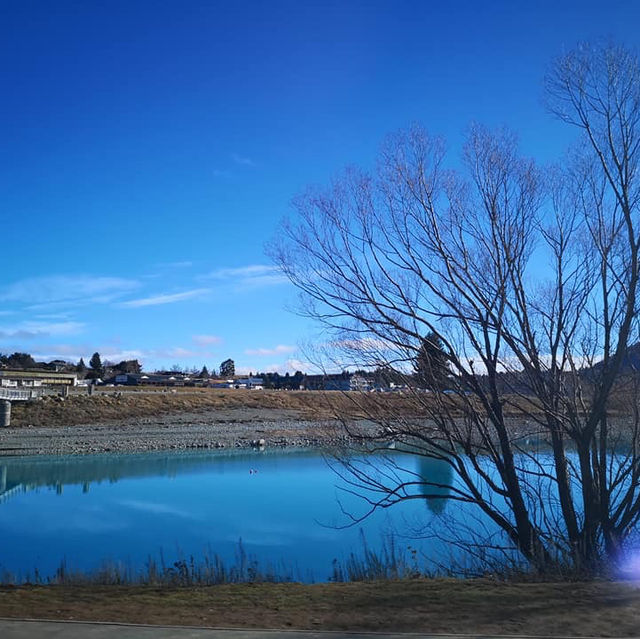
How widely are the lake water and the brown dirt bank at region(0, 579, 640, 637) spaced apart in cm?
424

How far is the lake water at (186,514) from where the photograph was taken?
15547 millimetres

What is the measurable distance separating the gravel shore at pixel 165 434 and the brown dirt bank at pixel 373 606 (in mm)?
25067

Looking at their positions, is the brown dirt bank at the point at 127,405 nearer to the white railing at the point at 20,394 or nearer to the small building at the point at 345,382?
the white railing at the point at 20,394

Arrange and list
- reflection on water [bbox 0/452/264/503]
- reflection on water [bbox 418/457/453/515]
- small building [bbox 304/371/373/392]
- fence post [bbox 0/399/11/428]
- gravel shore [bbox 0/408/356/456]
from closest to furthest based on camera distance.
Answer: small building [bbox 304/371/373/392], reflection on water [bbox 418/457/453/515], reflection on water [bbox 0/452/264/503], gravel shore [bbox 0/408/356/456], fence post [bbox 0/399/11/428]

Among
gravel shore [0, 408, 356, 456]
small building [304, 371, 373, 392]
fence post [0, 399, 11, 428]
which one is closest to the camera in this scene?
small building [304, 371, 373, 392]

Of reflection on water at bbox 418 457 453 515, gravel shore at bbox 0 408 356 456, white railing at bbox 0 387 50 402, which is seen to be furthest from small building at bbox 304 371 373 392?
white railing at bbox 0 387 50 402

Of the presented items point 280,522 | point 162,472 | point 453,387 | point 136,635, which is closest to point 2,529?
point 280,522

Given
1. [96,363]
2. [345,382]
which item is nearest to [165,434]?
[345,382]

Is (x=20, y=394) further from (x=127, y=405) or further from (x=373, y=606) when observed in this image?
(x=373, y=606)

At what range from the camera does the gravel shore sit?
129 ft

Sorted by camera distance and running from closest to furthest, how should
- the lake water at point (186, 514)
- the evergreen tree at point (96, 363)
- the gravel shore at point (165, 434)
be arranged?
the lake water at point (186, 514), the gravel shore at point (165, 434), the evergreen tree at point (96, 363)

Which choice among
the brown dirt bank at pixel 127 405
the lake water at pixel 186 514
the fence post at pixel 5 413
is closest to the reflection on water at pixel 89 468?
the lake water at pixel 186 514

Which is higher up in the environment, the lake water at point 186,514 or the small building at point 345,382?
the small building at point 345,382

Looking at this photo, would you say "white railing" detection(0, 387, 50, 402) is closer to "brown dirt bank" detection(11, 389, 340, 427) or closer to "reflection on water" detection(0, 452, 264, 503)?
"brown dirt bank" detection(11, 389, 340, 427)
